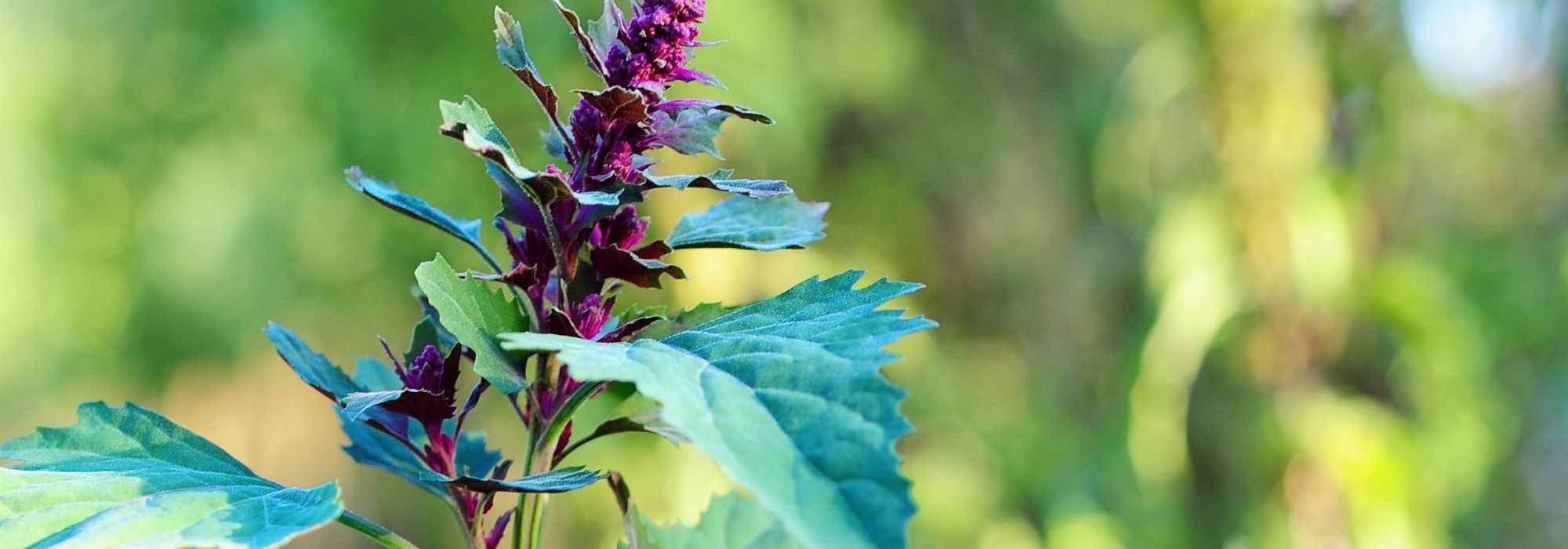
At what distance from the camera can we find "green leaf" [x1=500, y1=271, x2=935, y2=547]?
0.52 feet

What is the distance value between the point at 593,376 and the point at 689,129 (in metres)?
0.09

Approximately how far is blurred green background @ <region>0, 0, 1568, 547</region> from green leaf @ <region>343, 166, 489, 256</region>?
1.02 metres

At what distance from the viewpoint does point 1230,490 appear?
164 cm

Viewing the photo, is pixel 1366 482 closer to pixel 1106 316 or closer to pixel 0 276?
pixel 1106 316

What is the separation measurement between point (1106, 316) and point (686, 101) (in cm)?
182

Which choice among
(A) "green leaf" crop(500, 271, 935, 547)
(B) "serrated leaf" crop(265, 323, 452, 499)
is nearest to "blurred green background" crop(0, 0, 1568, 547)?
(B) "serrated leaf" crop(265, 323, 452, 499)

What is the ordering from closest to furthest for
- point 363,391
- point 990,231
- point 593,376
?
point 593,376 < point 363,391 < point 990,231

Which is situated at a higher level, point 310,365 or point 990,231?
point 990,231

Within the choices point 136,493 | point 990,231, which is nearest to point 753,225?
point 136,493

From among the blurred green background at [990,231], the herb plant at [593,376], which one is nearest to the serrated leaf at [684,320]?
the herb plant at [593,376]

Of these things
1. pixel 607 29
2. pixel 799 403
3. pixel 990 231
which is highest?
pixel 990 231

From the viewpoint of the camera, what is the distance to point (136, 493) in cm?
21

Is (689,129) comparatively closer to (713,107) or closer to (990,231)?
(713,107)

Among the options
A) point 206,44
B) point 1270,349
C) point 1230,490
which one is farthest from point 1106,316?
point 206,44
